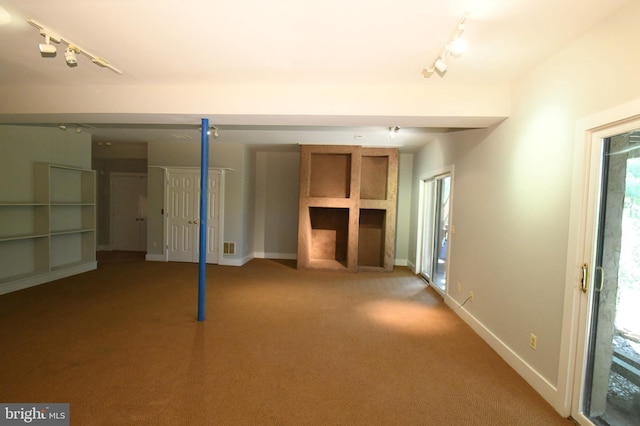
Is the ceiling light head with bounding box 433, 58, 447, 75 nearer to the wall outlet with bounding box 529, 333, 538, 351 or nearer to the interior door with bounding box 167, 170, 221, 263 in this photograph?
the wall outlet with bounding box 529, 333, 538, 351

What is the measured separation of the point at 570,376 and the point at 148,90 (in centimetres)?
439

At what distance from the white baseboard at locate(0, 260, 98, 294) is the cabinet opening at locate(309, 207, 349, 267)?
4276 millimetres

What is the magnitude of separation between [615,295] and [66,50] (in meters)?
4.24

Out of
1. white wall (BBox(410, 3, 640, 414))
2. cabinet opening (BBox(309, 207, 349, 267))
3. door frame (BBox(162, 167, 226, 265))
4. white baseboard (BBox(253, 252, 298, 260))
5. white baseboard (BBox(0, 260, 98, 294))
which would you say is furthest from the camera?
white baseboard (BBox(253, 252, 298, 260))

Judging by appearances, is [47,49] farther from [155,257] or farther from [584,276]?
[155,257]

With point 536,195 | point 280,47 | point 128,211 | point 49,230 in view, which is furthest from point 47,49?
point 128,211

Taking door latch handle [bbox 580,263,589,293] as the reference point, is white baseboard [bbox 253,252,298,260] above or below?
below

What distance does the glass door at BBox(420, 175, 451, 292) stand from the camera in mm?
5188

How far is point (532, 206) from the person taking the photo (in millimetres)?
2467

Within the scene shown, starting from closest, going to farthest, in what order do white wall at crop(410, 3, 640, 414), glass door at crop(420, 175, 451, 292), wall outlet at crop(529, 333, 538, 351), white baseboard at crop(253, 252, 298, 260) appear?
1. white wall at crop(410, 3, 640, 414)
2. wall outlet at crop(529, 333, 538, 351)
3. glass door at crop(420, 175, 451, 292)
4. white baseboard at crop(253, 252, 298, 260)

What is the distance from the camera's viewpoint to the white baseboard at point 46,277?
13.8 feet

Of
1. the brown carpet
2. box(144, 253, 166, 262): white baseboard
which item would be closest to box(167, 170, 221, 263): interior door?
box(144, 253, 166, 262): white baseboard

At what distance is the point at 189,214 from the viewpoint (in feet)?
20.9

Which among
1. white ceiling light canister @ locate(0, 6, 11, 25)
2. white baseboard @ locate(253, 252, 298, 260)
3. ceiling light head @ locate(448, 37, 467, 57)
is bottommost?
white baseboard @ locate(253, 252, 298, 260)
